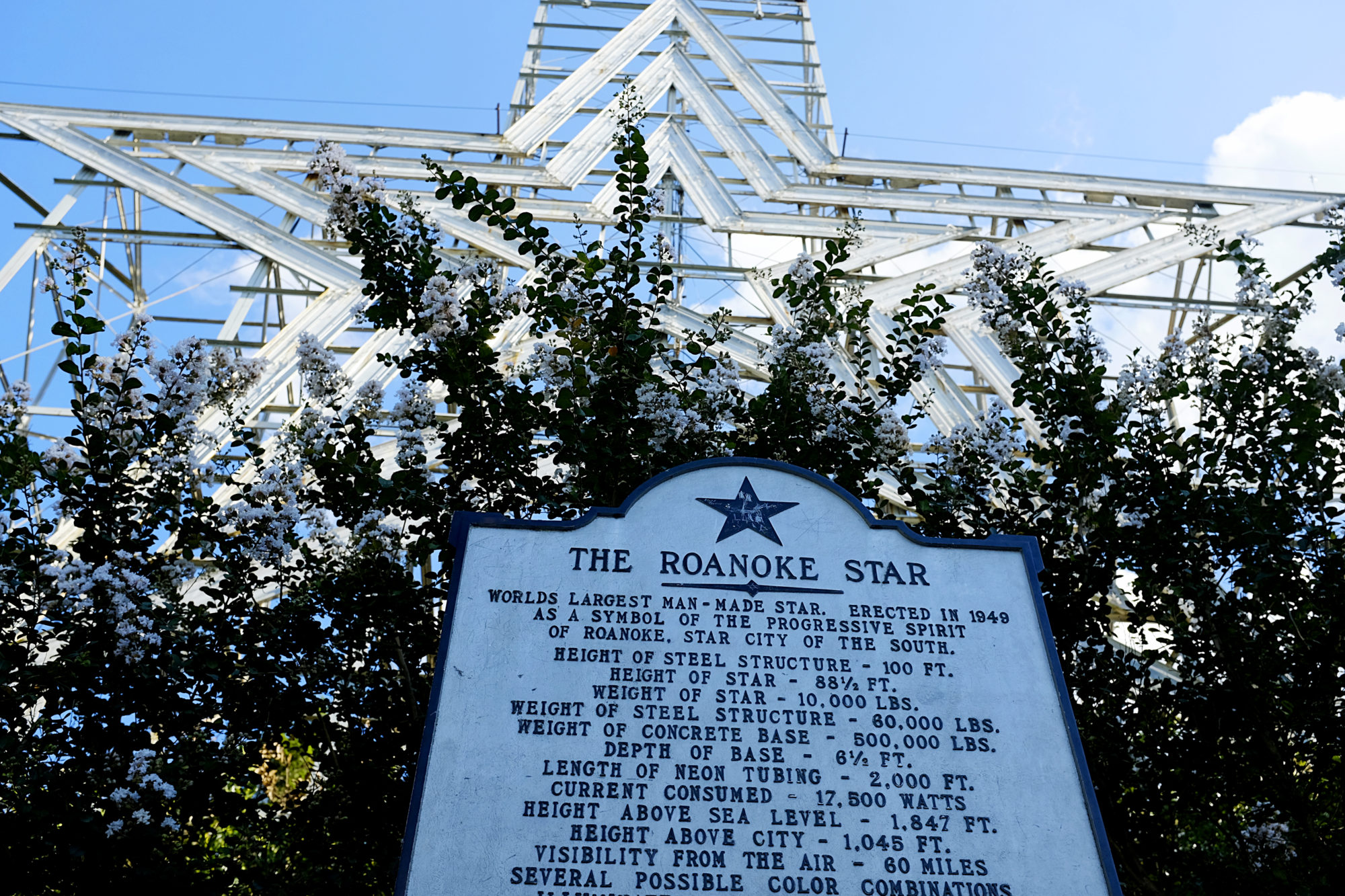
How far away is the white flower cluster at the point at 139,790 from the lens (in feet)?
20.3

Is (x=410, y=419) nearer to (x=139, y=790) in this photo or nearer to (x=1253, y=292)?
(x=139, y=790)

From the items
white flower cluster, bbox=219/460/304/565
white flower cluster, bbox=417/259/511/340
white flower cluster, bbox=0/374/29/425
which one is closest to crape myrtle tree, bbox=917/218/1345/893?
white flower cluster, bbox=417/259/511/340

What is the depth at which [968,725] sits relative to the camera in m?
5.73

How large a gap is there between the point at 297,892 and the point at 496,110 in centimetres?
1193

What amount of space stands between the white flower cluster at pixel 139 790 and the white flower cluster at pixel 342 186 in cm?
408

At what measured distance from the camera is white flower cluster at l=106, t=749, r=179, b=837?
6.18m

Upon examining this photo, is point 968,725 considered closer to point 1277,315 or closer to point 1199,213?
point 1277,315

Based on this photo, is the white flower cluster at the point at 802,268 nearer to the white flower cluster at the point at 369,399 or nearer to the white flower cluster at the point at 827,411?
the white flower cluster at the point at 827,411

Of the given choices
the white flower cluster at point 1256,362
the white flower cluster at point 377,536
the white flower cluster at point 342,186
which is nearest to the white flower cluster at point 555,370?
the white flower cluster at point 377,536

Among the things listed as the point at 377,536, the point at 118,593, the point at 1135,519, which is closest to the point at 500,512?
the point at 377,536

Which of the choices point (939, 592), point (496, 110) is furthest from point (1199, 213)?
point (939, 592)

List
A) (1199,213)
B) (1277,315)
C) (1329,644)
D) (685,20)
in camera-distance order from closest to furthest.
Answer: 1. (1329,644)
2. (1277,315)
3. (1199,213)
4. (685,20)

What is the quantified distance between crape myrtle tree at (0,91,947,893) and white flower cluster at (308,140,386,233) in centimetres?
3

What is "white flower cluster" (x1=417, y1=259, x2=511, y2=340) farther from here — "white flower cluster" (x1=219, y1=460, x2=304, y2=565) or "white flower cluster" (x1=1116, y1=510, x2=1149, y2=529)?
"white flower cluster" (x1=1116, y1=510, x2=1149, y2=529)
